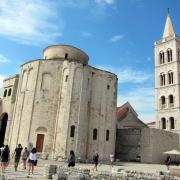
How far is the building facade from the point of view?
42.2 metres

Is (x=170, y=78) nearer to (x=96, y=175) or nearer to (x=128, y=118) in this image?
(x=128, y=118)

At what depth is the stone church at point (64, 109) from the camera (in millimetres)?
26734

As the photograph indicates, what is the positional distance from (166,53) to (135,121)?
47.5 feet

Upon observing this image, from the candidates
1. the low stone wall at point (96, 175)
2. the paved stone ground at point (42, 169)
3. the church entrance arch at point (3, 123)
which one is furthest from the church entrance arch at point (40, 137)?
the low stone wall at point (96, 175)

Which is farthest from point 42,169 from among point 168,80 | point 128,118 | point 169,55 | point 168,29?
point 168,29

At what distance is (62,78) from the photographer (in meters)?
28.7

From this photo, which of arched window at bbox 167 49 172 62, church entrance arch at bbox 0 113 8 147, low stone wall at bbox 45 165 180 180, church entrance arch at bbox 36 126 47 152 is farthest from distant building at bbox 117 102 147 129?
low stone wall at bbox 45 165 180 180

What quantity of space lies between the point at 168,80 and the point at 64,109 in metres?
25.3

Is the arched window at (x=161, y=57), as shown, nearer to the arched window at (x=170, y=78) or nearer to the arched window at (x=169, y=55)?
the arched window at (x=169, y=55)

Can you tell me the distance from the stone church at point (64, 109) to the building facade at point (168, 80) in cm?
1597

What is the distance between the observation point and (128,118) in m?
43.7

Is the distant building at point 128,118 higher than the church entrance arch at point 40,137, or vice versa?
the distant building at point 128,118

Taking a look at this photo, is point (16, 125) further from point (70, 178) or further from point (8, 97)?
point (70, 178)

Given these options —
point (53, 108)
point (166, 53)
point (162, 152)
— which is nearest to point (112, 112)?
point (53, 108)
